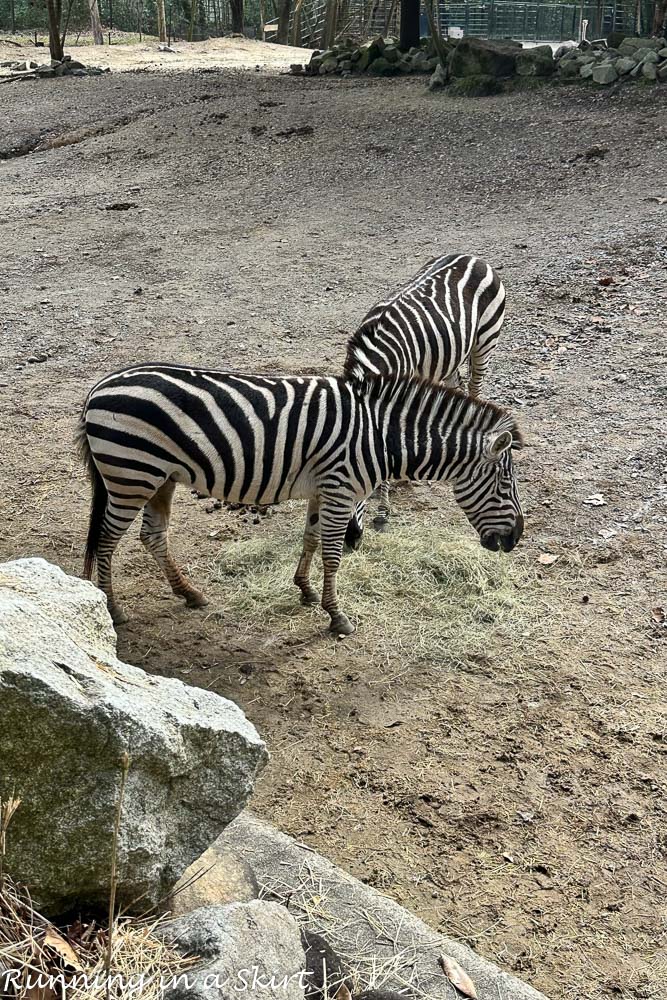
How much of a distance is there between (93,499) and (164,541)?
521mm

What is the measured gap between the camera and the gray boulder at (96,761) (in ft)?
7.77

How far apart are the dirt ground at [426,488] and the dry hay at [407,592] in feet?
0.24

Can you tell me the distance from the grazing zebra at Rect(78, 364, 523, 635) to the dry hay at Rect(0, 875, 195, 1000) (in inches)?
119

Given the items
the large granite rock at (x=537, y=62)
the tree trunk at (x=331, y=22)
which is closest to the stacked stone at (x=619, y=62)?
the large granite rock at (x=537, y=62)

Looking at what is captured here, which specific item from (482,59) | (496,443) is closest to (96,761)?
(496,443)

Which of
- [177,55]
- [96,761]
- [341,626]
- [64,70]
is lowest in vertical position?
[341,626]

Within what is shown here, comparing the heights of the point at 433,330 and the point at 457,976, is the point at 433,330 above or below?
above

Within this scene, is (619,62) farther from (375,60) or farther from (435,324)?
(435,324)

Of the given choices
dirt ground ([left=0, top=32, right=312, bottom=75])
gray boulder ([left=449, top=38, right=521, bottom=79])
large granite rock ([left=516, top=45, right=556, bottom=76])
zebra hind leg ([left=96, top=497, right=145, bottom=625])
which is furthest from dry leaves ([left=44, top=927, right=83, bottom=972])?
dirt ground ([left=0, top=32, right=312, bottom=75])

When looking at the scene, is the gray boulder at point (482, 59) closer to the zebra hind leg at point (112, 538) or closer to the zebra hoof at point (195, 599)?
the zebra hoof at point (195, 599)

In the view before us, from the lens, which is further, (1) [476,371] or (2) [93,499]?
(1) [476,371]

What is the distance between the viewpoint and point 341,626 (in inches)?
219

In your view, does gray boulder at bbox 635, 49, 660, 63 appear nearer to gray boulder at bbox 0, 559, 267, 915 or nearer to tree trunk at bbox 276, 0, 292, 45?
gray boulder at bbox 0, 559, 267, 915

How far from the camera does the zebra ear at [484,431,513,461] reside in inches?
212
